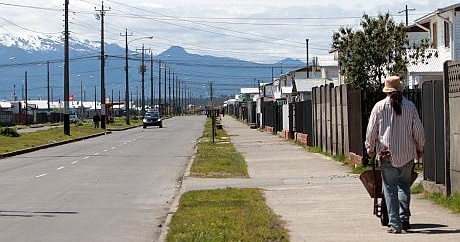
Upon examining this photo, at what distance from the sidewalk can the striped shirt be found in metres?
1.00

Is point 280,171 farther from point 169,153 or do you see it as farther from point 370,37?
point 169,153

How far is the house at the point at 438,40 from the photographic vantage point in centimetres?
4059

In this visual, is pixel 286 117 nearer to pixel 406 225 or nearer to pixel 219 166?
pixel 219 166

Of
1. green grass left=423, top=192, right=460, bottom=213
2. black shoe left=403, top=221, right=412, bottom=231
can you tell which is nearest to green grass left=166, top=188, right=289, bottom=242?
black shoe left=403, top=221, right=412, bottom=231

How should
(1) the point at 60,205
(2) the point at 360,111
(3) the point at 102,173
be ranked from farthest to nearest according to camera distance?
(3) the point at 102,173 → (2) the point at 360,111 → (1) the point at 60,205

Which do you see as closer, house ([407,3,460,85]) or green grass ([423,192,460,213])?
green grass ([423,192,460,213])

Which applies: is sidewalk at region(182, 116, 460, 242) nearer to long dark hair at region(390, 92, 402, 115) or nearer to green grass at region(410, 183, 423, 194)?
green grass at region(410, 183, 423, 194)

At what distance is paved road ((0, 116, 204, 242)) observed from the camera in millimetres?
13773

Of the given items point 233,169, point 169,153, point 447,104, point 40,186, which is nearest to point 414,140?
point 447,104

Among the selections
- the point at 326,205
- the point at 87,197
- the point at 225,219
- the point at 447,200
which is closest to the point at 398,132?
the point at 225,219

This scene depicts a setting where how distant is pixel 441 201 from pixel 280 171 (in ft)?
35.4

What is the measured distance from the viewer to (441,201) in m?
Result: 14.8

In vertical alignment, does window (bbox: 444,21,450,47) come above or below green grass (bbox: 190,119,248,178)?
above

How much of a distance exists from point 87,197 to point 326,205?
580 cm
